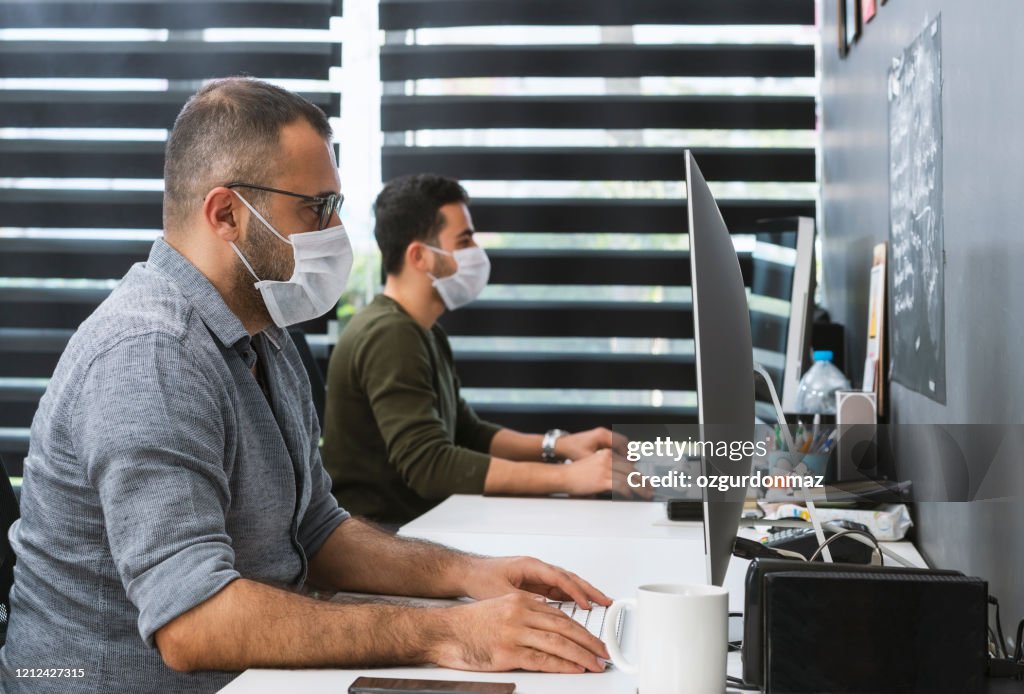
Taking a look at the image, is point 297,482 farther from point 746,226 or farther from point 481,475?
point 746,226

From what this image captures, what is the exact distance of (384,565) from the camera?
153cm

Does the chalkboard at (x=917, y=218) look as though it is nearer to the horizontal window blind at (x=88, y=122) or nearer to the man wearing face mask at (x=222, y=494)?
the man wearing face mask at (x=222, y=494)

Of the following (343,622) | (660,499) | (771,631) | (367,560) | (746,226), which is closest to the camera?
(771,631)

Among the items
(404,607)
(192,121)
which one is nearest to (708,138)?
(192,121)

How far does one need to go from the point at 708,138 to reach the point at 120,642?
8.37 ft

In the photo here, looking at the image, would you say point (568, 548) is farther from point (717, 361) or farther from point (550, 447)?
point (550, 447)

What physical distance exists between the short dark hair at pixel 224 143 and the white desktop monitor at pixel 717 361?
61cm

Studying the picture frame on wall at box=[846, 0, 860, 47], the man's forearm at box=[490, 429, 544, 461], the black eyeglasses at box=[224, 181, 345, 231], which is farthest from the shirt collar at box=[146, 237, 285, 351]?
the picture frame on wall at box=[846, 0, 860, 47]

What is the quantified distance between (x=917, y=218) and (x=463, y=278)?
52.9 inches

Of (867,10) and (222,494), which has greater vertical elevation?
(867,10)

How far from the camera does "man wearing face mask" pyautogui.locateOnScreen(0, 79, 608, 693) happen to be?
1.09 metres

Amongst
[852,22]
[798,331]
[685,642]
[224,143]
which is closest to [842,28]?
[852,22]

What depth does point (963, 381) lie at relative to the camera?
4.77 feet

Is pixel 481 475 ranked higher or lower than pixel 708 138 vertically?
lower
